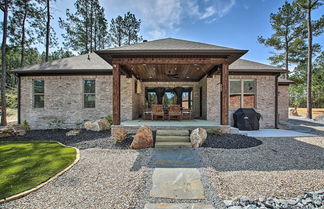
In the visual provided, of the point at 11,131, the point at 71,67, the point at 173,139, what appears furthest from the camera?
the point at 71,67

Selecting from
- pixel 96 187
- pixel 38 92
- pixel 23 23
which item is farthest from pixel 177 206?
pixel 23 23

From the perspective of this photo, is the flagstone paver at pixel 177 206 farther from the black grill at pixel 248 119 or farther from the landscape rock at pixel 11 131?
the landscape rock at pixel 11 131

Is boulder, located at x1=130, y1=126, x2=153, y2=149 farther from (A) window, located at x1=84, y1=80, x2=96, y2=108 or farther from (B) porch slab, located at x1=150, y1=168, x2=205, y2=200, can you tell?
(A) window, located at x1=84, y1=80, x2=96, y2=108

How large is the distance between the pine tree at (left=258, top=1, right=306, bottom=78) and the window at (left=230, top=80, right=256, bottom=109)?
12.7 metres

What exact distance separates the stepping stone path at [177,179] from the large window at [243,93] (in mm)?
5803

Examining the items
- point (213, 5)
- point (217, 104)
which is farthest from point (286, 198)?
point (213, 5)

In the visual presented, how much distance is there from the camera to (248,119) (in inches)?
311

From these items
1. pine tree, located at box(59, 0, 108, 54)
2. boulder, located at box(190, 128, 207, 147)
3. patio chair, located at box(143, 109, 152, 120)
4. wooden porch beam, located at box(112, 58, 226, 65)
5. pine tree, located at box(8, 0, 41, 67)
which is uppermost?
pine tree, located at box(59, 0, 108, 54)

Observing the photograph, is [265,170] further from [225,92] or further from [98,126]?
[98,126]

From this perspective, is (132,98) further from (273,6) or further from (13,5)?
(273,6)

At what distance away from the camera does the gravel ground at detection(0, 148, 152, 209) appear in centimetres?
232

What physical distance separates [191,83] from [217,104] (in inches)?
111

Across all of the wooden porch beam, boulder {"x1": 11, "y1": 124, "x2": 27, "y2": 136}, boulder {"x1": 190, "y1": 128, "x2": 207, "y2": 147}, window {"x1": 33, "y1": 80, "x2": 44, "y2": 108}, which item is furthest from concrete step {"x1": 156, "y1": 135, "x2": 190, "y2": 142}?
window {"x1": 33, "y1": 80, "x2": 44, "y2": 108}

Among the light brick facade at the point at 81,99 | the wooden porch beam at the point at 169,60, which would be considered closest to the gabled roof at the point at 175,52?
the wooden porch beam at the point at 169,60
